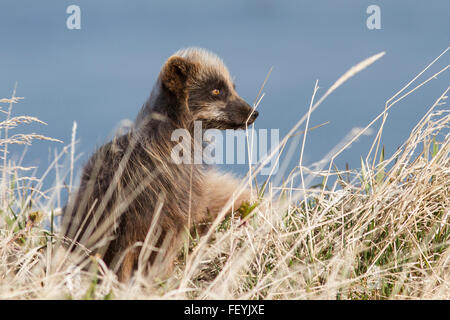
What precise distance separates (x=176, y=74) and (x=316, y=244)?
6.48 ft

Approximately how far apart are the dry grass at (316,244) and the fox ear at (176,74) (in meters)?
1.04

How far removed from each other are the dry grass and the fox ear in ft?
3.41

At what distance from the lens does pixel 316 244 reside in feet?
14.3

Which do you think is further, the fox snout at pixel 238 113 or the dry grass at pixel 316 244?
the fox snout at pixel 238 113

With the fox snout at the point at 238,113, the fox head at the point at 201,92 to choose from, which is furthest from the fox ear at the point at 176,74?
the fox snout at the point at 238,113

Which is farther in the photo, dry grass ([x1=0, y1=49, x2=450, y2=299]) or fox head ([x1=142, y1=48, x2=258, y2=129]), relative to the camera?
fox head ([x1=142, y1=48, x2=258, y2=129])

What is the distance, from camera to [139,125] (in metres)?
5.07

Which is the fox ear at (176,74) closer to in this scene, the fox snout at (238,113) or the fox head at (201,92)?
the fox head at (201,92)

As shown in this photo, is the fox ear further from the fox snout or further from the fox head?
the fox snout

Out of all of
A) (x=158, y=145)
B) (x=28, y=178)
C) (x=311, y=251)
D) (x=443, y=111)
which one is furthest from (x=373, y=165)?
(x=28, y=178)

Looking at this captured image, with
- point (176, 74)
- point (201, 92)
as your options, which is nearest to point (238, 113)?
point (201, 92)

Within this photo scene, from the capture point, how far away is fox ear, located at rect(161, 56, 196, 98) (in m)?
5.06

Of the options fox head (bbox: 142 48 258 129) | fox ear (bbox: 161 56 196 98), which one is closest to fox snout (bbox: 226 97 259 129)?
fox head (bbox: 142 48 258 129)

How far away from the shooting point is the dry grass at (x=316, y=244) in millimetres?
3801
